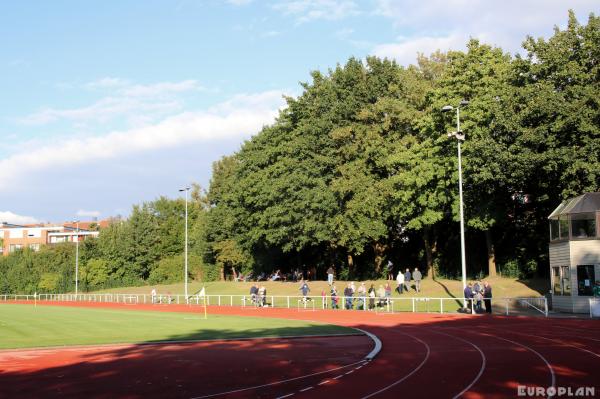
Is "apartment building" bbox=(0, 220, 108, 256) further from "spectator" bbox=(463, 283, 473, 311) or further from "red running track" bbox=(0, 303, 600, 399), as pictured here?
"red running track" bbox=(0, 303, 600, 399)

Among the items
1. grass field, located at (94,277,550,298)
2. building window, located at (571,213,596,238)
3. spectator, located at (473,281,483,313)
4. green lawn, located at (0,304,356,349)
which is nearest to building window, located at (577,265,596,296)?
building window, located at (571,213,596,238)

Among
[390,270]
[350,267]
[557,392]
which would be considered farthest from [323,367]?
[350,267]

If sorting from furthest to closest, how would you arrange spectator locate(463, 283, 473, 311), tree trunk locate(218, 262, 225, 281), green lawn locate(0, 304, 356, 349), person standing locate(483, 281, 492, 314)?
1. tree trunk locate(218, 262, 225, 281)
2. spectator locate(463, 283, 473, 311)
3. person standing locate(483, 281, 492, 314)
4. green lawn locate(0, 304, 356, 349)

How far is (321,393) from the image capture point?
1191cm

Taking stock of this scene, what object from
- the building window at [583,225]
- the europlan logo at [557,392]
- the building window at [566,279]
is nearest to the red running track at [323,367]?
the europlan logo at [557,392]

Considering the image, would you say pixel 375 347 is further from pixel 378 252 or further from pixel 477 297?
pixel 378 252

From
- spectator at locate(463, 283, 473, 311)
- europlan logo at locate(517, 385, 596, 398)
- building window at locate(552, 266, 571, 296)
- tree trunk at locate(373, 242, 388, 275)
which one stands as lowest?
europlan logo at locate(517, 385, 596, 398)

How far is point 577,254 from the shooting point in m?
31.0

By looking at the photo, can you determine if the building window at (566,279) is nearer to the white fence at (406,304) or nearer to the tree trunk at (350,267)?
the white fence at (406,304)

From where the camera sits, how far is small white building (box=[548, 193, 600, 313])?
30.3 meters

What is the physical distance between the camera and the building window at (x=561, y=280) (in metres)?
31.6

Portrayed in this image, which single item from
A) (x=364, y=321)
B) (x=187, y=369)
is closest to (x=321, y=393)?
(x=187, y=369)

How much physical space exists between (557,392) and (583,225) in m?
22.2

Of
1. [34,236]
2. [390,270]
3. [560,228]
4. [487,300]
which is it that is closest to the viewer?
[487,300]
